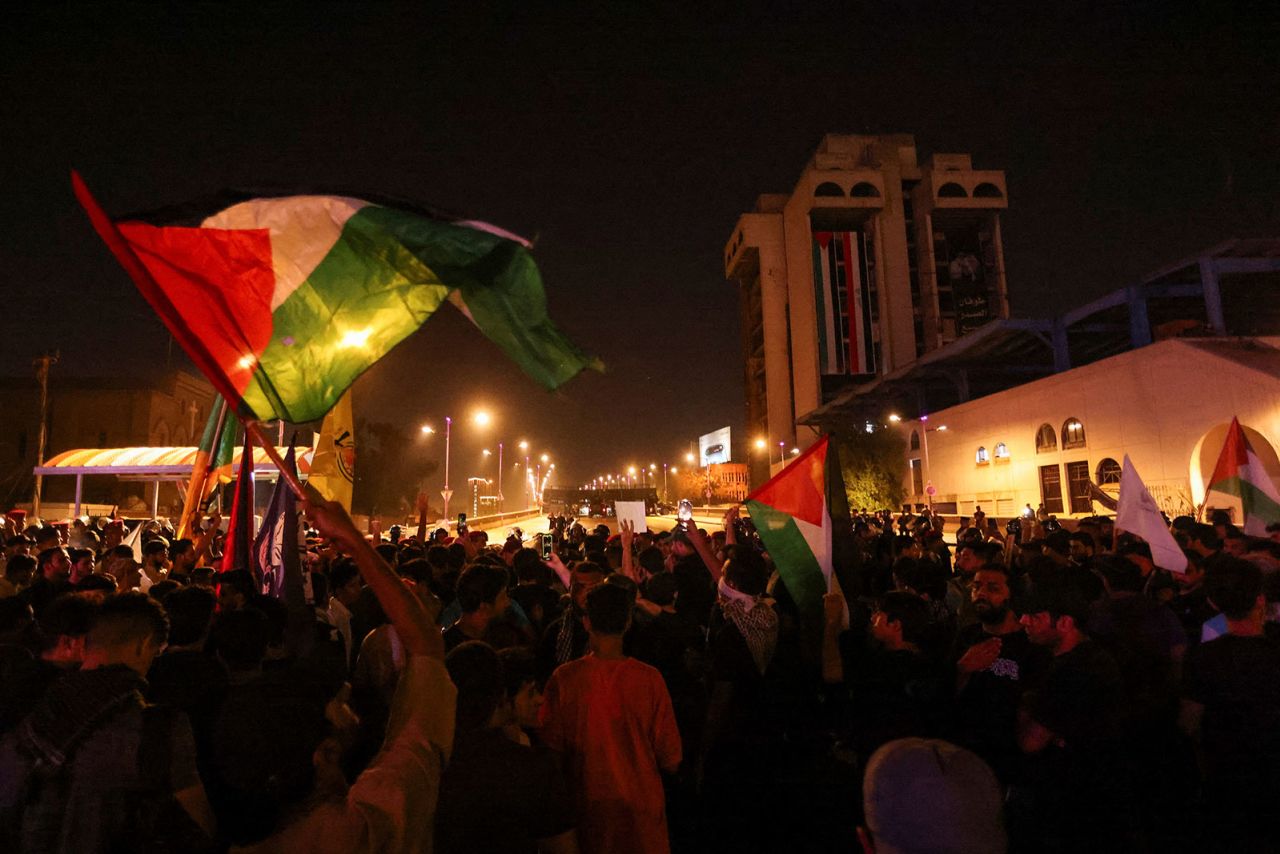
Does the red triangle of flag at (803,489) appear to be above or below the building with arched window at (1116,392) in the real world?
below

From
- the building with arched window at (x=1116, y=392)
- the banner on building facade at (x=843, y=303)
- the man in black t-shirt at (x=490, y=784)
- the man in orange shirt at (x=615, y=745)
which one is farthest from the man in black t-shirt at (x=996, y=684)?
the banner on building facade at (x=843, y=303)

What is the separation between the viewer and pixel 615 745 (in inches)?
119

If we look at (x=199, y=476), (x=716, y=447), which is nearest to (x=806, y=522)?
(x=199, y=476)

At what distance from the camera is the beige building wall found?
2333cm

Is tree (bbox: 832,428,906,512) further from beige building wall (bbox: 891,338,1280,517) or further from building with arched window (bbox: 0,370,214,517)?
building with arched window (bbox: 0,370,214,517)

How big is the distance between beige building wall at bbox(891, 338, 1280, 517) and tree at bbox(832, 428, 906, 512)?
5595 mm

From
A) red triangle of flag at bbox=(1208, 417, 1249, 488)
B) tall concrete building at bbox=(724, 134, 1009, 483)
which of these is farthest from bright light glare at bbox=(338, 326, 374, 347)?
tall concrete building at bbox=(724, 134, 1009, 483)

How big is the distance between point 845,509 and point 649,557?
7.87ft

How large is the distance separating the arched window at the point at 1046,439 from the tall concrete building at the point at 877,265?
35376 millimetres

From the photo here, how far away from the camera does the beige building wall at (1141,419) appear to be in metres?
23.3

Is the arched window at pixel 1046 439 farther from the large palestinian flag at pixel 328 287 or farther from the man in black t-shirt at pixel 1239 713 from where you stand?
the large palestinian flag at pixel 328 287

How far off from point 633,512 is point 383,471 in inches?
1620

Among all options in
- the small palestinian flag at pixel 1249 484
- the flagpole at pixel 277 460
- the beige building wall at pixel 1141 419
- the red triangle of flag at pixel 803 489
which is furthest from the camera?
the beige building wall at pixel 1141 419

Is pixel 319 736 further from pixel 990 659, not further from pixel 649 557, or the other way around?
pixel 649 557
